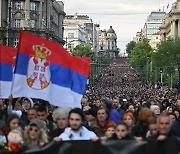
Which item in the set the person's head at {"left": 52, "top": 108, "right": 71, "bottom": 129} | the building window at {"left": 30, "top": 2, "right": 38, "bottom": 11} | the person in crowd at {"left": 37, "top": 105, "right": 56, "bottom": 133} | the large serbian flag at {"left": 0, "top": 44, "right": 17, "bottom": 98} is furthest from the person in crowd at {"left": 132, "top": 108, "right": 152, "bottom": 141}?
the building window at {"left": 30, "top": 2, "right": 38, "bottom": 11}

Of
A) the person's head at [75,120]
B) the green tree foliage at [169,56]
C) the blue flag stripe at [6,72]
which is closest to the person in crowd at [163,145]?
the person's head at [75,120]

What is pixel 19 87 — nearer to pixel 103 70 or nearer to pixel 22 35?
pixel 22 35

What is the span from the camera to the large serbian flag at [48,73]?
12422mm

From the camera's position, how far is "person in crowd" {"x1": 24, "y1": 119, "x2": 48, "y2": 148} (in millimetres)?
9613

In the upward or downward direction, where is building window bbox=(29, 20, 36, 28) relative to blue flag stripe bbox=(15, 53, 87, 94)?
upward

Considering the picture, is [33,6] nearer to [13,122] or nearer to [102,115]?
[102,115]

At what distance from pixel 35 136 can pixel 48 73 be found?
9.87 ft

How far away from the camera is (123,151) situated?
934 cm

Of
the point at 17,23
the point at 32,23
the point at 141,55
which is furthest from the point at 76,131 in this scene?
the point at 141,55

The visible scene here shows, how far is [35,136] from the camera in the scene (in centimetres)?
985

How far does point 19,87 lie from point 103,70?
569 ft

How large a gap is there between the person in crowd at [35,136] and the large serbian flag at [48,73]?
7.35ft

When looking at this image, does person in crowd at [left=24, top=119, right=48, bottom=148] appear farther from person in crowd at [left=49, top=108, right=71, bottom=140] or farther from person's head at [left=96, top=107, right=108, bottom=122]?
person's head at [left=96, top=107, right=108, bottom=122]

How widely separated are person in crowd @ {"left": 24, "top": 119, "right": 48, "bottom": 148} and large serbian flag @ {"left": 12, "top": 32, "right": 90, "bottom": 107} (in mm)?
2240
